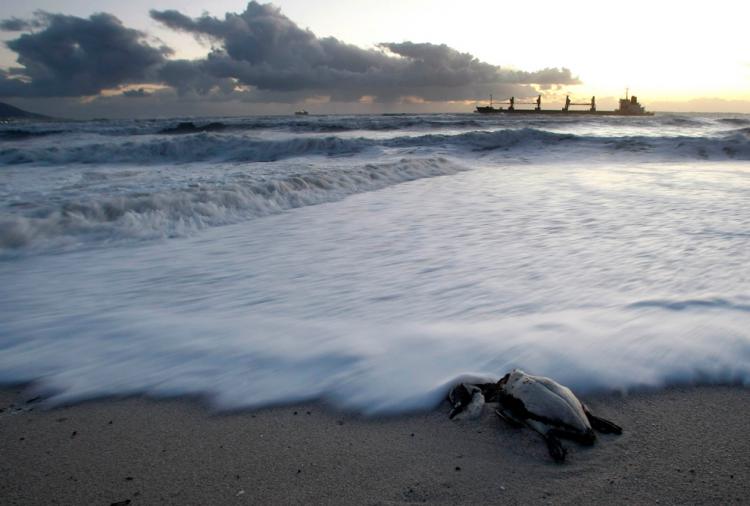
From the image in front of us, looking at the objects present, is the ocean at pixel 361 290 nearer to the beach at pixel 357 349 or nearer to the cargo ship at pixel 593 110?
the beach at pixel 357 349

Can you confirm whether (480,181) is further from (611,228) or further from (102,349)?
(102,349)

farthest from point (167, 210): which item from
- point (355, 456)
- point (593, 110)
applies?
point (593, 110)

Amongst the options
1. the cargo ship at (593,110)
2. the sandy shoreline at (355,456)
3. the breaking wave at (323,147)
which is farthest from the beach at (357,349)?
the cargo ship at (593,110)

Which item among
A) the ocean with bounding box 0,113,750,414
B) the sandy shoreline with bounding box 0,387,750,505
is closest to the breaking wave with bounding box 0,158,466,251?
the ocean with bounding box 0,113,750,414

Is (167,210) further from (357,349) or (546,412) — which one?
(546,412)

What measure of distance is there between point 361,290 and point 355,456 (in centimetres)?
176

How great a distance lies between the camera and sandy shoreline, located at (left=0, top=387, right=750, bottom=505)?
1.45 metres

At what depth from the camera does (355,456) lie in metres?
1.65

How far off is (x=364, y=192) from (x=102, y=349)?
19.9ft

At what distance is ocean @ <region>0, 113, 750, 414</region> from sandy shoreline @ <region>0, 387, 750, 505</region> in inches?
6.2

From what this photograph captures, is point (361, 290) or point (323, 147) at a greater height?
point (323, 147)

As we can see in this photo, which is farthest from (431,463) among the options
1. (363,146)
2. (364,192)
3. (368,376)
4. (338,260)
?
(363,146)

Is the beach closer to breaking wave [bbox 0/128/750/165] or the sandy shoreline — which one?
→ the sandy shoreline

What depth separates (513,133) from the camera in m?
18.6
